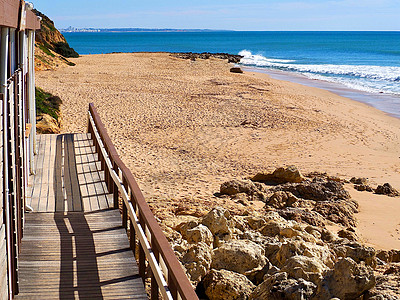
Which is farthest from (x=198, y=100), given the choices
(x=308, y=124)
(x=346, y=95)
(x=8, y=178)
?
(x=8, y=178)

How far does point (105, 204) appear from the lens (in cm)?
748

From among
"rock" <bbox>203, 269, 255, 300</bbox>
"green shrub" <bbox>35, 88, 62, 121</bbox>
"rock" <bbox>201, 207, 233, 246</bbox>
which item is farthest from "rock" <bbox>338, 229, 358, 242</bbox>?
"green shrub" <bbox>35, 88, 62, 121</bbox>

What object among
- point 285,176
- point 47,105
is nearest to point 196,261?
point 285,176

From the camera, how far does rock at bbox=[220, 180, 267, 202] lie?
1106cm

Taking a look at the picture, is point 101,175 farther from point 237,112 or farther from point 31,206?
point 237,112

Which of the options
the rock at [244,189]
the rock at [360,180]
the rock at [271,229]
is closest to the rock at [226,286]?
the rock at [271,229]

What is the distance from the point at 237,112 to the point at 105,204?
16321 mm

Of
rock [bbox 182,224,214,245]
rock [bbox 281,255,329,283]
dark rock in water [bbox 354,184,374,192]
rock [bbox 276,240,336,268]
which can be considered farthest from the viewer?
dark rock in water [bbox 354,184,374,192]

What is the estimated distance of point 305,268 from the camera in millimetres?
5980

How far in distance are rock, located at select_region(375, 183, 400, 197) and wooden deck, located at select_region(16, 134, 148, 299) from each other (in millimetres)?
6702

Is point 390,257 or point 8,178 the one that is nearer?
point 8,178

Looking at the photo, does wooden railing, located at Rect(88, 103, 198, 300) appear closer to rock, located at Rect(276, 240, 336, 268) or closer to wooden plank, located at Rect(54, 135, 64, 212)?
wooden plank, located at Rect(54, 135, 64, 212)

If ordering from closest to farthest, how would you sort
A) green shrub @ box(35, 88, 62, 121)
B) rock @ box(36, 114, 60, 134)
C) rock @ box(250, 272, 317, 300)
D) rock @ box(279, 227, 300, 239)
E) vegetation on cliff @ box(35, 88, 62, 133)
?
rock @ box(250, 272, 317, 300) → rock @ box(279, 227, 300, 239) → rock @ box(36, 114, 60, 134) → vegetation on cliff @ box(35, 88, 62, 133) → green shrub @ box(35, 88, 62, 121)

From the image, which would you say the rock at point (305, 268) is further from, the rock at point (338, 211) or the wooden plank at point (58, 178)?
the rock at point (338, 211)
